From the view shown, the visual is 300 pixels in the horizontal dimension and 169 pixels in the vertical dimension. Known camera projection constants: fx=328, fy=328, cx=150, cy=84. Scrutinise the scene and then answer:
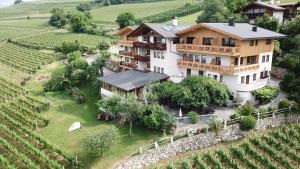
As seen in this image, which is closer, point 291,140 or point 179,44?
point 291,140

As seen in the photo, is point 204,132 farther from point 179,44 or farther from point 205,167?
point 179,44

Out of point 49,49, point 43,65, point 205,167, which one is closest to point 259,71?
point 205,167

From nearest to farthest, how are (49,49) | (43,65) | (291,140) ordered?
(291,140)
(43,65)
(49,49)

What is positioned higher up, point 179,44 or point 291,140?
point 179,44

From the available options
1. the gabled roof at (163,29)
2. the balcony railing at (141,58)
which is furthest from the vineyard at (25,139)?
the gabled roof at (163,29)

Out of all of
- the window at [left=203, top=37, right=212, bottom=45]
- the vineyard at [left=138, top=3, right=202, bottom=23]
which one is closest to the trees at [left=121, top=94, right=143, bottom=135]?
the window at [left=203, top=37, right=212, bottom=45]

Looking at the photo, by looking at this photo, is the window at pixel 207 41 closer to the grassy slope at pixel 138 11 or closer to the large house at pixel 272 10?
the large house at pixel 272 10

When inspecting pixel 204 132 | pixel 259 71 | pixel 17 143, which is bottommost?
pixel 17 143
